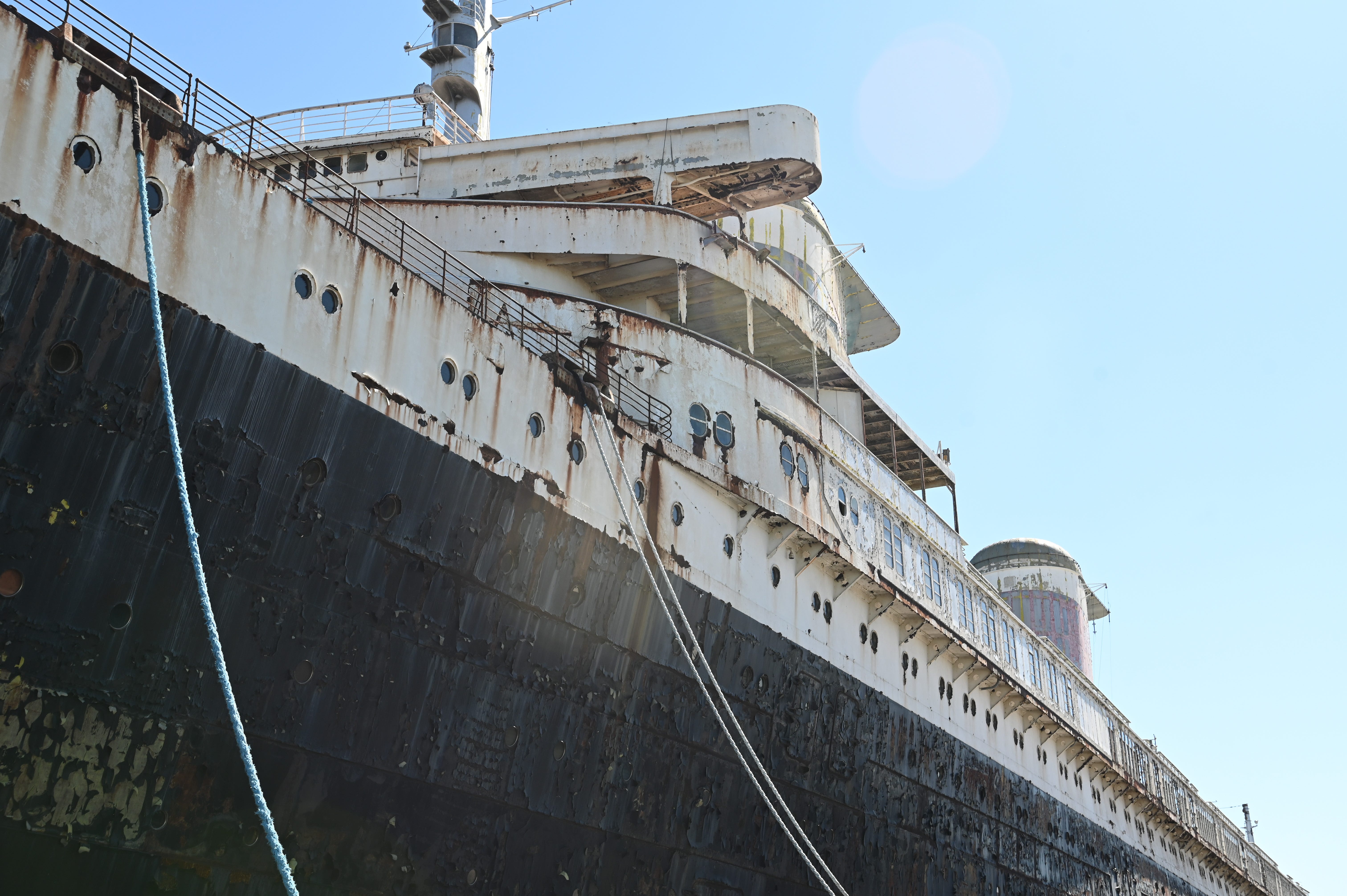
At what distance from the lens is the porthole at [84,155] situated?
8148 mm

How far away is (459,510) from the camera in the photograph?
10625 millimetres

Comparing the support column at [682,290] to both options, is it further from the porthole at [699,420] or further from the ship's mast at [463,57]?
the ship's mast at [463,57]

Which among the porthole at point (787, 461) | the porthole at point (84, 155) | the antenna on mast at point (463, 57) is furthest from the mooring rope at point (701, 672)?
the antenna on mast at point (463, 57)

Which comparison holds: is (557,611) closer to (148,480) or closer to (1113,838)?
(148,480)

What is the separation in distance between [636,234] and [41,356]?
385 inches

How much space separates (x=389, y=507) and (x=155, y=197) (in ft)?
10.2

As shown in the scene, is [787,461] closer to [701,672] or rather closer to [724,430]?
[724,430]

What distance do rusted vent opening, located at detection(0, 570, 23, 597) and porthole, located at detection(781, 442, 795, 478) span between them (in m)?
10.6

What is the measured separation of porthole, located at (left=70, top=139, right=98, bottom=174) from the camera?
815 cm

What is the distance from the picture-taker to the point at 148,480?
26.5 feet

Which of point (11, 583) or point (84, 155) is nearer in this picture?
point (11, 583)

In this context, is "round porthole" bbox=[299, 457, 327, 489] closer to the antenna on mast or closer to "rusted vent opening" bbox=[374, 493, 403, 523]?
"rusted vent opening" bbox=[374, 493, 403, 523]

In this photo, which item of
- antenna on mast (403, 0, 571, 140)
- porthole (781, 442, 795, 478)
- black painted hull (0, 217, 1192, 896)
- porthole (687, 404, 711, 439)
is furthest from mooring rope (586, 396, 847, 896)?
antenna on mast (403, 0, 571, 140)

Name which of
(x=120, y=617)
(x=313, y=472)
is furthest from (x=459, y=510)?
(x=120, y=617)
